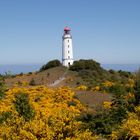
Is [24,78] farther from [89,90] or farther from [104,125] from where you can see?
[104,125]

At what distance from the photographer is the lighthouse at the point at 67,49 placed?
338ft

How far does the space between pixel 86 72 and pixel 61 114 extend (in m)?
68.5

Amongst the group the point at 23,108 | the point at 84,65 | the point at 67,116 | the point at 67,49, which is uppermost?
the point at 67,49

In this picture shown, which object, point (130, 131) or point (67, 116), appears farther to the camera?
point (130, 131)

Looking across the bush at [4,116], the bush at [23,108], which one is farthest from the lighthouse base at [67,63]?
the bush at [4,116]

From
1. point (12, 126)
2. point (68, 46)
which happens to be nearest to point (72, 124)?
point (12, 126)

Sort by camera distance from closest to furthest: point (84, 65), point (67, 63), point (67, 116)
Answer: point (67, 116)
point (84, 65)
point (67, 63)

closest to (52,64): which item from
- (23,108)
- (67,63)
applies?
(67,63)

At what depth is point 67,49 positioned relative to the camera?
4099 inches

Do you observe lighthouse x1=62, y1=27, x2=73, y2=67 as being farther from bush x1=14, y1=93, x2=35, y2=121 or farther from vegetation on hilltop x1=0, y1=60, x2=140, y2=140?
bush x1=14, y1=93, x2=35, y2=121

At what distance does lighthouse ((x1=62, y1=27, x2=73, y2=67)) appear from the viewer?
338 feet

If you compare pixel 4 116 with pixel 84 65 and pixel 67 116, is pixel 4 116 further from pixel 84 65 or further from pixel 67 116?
pixel 84 65

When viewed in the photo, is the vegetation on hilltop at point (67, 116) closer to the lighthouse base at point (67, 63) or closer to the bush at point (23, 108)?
the bush at point (23, 108)

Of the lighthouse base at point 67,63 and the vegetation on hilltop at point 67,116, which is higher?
the lighthouse base at point 67,63
